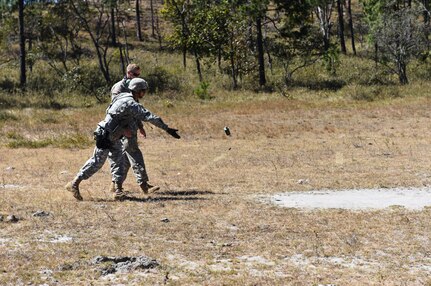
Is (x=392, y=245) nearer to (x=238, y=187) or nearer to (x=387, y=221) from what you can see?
(x=387, y=221)

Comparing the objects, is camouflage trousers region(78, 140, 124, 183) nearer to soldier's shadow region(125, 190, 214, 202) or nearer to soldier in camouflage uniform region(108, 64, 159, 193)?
soldier in camouflage uniform region(108, 64, 159, 193)

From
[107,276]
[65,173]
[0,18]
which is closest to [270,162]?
[65,173]

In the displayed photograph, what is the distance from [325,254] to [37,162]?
9004 mm

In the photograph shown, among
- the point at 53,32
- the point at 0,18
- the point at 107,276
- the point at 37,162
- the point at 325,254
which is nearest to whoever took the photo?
the point at 107,276

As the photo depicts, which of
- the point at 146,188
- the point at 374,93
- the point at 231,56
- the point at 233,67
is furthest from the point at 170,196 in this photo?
the point at 231,56

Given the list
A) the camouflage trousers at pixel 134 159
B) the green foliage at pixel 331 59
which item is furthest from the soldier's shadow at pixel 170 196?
the green foliage at pixel 331 59

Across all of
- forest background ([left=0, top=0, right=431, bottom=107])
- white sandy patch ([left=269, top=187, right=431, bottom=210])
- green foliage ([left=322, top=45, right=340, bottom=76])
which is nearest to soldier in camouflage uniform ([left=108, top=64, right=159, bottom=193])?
white sandy patch ([left=269, top=187, right=431, bottom=210])

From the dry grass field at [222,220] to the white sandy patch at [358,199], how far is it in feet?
1.07

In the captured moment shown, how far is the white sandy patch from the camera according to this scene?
799 centimetres

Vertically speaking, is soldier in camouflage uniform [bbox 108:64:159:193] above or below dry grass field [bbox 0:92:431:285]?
above

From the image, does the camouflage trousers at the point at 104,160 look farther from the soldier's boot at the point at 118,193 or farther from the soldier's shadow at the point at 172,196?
the soldier's shadow at the point at 172,196

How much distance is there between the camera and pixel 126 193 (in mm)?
8992

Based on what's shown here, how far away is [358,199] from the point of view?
8477 mm

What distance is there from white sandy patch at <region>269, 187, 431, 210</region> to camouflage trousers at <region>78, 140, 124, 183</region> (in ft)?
7.30
